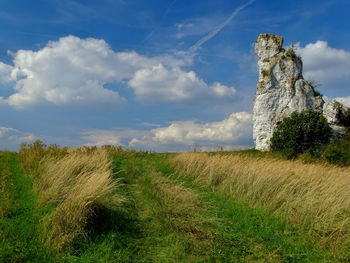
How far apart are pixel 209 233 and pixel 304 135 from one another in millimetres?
25386

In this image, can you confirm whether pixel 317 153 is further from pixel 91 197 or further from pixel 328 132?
pixel 91 197

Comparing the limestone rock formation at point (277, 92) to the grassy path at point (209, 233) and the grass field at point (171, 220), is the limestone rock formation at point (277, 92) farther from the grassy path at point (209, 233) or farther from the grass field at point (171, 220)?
the grassy path at point (209, 233)

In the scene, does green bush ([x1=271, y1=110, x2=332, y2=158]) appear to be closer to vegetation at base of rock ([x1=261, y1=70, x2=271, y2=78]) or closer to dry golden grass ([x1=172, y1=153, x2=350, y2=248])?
vegetation at base of rock ([x1=261, y1=70, x2=271, y2=78])

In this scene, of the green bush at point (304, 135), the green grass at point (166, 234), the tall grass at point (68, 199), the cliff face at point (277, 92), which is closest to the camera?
the green grass at point (166, 234)

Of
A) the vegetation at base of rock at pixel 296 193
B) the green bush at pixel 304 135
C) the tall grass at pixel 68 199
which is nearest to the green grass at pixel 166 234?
the tall grass at pixel 68 199

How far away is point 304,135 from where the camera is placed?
30.0 metres

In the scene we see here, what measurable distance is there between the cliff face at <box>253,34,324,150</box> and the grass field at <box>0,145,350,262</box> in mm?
22783

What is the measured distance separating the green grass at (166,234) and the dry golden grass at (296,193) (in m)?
0.54

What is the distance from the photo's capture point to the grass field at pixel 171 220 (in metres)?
6.69

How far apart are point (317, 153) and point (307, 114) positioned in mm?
3923

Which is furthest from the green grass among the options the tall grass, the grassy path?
Result: the tall grass

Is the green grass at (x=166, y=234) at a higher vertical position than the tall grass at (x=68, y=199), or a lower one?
lower

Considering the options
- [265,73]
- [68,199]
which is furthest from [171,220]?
[265,73]

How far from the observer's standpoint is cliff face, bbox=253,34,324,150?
3431 cm
